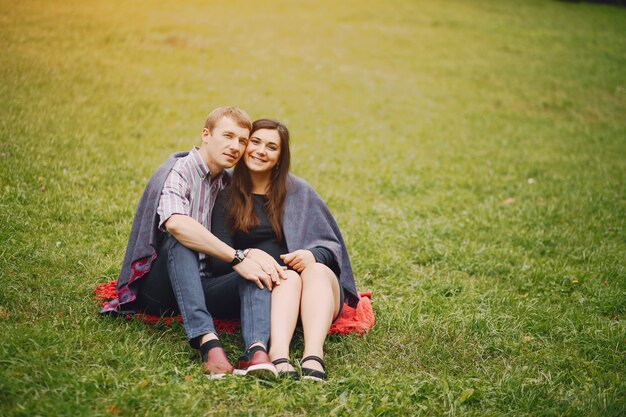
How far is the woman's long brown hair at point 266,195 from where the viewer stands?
4078 mm

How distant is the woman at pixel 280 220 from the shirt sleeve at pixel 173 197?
38 cm

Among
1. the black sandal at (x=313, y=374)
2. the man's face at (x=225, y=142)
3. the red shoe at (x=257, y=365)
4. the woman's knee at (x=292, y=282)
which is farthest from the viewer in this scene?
the man's face at (x=225, y=142)

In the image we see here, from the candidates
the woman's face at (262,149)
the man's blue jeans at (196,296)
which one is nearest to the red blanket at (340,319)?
the man's blue jeans at (196,296)

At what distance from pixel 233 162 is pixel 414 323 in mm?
1953

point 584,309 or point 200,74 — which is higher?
point 200,74

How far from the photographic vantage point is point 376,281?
5.18m

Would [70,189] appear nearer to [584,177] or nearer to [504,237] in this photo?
[504,237]

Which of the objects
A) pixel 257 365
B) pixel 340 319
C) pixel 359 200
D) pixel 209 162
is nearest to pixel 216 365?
pixel 257 365

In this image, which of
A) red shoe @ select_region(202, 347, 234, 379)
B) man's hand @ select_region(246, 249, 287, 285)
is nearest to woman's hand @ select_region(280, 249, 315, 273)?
man's hand @ select_region(246, 249, 287, 285)

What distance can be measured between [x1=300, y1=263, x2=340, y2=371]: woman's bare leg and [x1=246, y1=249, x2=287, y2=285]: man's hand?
0.20m

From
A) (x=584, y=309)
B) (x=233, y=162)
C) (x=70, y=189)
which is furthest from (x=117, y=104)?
(x=584, y=309)

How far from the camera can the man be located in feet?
11.4

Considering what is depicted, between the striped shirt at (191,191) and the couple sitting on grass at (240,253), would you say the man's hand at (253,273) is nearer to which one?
the couple sitting on grass at (240,253)

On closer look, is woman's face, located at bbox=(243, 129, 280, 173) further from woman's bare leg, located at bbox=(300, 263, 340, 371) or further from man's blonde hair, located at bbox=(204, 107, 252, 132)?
woman's bare leg, located at bbox=(300, 263, 340, 371)
